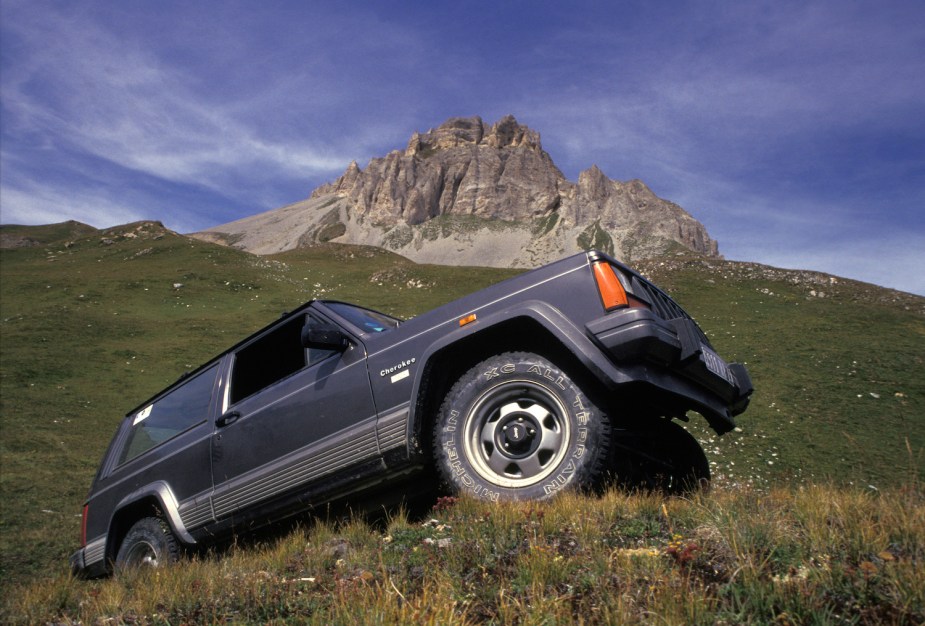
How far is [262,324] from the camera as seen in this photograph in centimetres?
2667

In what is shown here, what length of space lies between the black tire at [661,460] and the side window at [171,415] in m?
3.77

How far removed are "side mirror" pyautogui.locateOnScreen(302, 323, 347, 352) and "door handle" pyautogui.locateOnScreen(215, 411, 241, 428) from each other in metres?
1.18

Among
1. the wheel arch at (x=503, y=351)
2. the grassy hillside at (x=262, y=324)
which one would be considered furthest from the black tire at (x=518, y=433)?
the grassy hillside at (x=262, y=324)

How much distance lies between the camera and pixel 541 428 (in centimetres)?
378

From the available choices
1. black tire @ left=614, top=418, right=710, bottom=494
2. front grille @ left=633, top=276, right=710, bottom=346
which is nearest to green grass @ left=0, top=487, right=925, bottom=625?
black tire @ left=614, top=418, right=710, bottom=494

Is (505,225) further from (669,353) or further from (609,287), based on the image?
(669,353)

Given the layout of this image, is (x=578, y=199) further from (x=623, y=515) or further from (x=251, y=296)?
(x=623, y=515)

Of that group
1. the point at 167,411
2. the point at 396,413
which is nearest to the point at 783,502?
the point at 396,413

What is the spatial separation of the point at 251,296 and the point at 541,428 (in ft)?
109

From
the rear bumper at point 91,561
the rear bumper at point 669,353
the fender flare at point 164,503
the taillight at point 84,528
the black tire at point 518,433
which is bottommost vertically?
the rear bumper at point 91,561

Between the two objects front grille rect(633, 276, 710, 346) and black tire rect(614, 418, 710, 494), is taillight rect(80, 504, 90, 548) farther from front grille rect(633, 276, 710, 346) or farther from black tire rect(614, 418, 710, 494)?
front grille rect(633, 276, 710, 346)

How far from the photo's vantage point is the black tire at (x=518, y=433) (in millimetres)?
3582

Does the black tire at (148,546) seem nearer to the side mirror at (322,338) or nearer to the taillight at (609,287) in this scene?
the side mirror at (322,338)

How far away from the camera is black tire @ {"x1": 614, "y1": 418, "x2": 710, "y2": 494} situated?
13.1 ft
